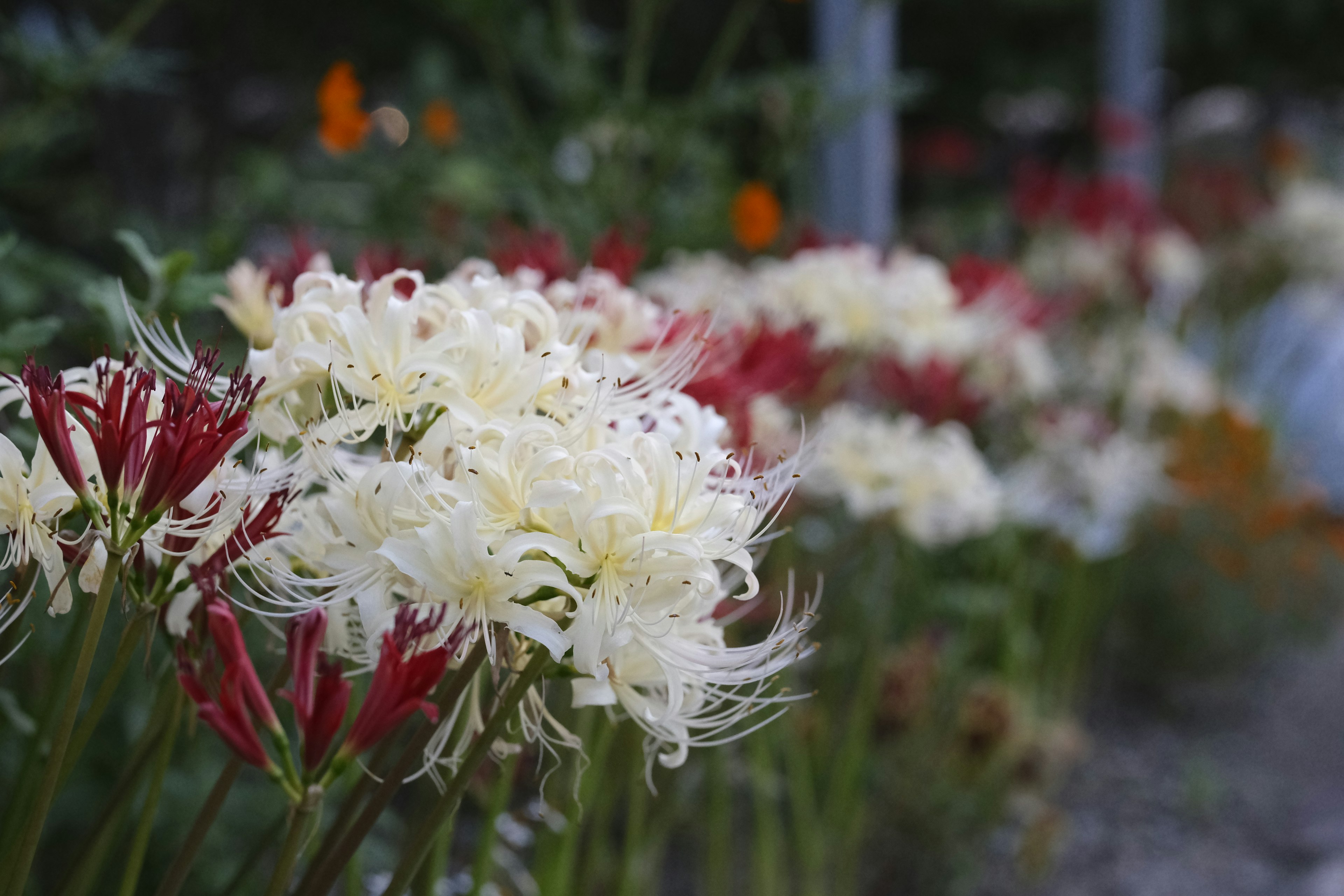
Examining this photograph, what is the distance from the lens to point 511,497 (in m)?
0.67

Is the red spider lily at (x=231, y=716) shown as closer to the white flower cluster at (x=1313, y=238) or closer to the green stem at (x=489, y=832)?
the green stem at (x=489, y=832)

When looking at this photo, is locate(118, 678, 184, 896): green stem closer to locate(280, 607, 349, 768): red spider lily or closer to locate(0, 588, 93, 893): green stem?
locate(0, 588, 93, 893): green stem

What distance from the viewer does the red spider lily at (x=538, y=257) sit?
1136 mm

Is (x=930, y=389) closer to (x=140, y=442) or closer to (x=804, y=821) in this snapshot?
(x=804, y=821)

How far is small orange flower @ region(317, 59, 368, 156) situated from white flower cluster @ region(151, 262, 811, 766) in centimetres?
139

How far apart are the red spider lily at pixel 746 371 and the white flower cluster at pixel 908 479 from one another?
232mm

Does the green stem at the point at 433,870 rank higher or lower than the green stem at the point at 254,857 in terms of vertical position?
higher

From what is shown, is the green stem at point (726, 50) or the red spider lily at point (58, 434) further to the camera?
the green stem at point (726, 50)

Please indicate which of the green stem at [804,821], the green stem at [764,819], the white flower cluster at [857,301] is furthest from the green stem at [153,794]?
the green stem at [804,821]

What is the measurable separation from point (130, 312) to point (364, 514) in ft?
0.69

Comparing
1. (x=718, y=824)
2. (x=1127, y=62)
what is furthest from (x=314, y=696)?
(x=1127, y=62)

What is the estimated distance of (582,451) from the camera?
2.32 feet

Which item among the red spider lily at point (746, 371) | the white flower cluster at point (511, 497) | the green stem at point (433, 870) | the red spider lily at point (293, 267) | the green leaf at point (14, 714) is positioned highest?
the red spider lily at point (746, 371)

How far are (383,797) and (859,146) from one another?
294 centimetres
